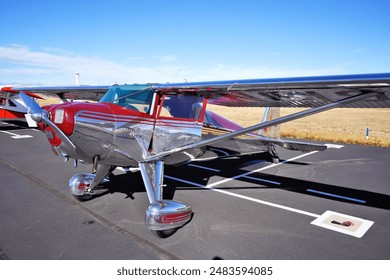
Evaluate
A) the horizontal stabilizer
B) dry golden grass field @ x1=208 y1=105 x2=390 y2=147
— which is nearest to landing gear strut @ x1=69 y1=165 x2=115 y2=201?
the horizontal stabilizer

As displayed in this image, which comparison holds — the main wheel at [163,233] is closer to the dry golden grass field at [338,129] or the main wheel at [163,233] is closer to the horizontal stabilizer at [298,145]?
the horizontal stabilizer at [298,145]

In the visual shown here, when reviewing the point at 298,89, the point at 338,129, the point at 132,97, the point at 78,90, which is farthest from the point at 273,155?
the point at 338,129

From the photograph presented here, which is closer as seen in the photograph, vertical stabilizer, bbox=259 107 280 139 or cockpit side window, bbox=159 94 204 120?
cockpit side window, bbox=159 94 204 120

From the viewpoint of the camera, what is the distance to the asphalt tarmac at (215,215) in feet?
12.1

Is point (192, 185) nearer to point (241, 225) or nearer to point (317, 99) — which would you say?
point (241, 225)

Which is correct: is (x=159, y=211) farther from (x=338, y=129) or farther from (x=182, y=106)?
(x=338, y=129)

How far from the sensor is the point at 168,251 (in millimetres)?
3676

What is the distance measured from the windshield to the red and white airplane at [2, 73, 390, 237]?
0.02 metres

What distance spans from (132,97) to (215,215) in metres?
2.42

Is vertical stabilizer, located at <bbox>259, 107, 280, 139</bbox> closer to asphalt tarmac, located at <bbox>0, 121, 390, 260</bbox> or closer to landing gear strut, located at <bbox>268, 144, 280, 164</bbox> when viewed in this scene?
landing gear strut, located at <bbox>268, 144, 280, 164</bbox>

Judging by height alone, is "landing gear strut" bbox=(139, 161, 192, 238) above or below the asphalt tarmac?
above

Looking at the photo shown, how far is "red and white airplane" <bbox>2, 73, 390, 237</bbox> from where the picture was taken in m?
3.84

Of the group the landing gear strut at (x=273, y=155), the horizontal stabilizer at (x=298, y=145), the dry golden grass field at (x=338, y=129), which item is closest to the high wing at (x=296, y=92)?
the horizontal stabilizer at (x=298, y=145)
